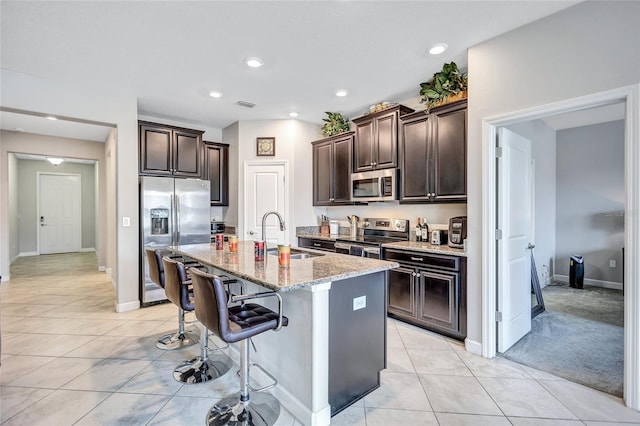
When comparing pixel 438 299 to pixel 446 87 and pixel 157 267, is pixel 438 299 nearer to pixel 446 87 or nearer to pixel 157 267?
pixel 446 87

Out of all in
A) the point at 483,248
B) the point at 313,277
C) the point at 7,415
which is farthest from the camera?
the point at 483,248

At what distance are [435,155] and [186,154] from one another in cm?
362

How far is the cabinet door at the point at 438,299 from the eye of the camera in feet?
9.53

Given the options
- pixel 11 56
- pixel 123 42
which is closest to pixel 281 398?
pixel 123 42

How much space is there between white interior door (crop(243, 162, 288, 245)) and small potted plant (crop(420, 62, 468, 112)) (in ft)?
8.26

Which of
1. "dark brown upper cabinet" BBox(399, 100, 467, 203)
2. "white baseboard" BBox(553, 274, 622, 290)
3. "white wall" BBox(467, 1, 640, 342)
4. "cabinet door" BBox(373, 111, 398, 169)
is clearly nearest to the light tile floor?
"white wall" BBox(467, 1, 640, 342)

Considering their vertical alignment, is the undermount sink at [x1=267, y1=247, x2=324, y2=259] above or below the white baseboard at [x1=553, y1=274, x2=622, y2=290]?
above

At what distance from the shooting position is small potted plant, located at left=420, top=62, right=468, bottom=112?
3.08 metres

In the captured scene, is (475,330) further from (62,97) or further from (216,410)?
(62,97)

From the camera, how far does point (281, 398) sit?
6.55ft

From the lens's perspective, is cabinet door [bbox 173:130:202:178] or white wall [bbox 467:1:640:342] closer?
white wall [bbox 467:1:640:342]

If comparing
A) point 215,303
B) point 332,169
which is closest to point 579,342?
point 215,303

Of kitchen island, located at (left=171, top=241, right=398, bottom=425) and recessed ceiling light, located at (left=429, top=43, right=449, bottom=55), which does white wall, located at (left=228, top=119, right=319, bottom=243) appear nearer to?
recessed ceiling light, located at (left=429, top=43, right=449, bottom=55)

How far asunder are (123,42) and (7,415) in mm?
2932
